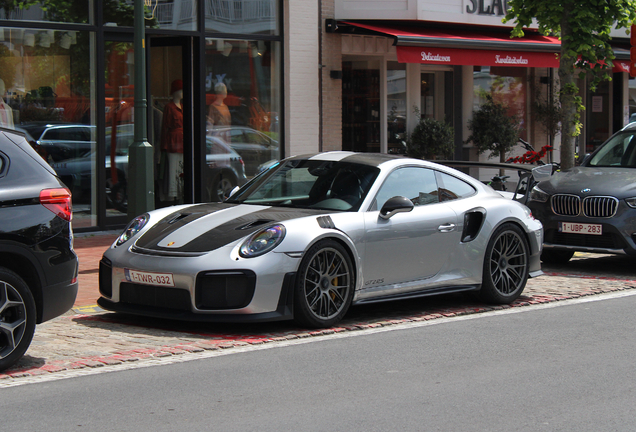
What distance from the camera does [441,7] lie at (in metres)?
17.6

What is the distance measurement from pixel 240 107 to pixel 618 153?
674 cm

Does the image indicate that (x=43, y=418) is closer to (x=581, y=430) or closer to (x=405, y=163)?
(x=581, y=430)

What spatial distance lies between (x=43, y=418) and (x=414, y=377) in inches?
90.4

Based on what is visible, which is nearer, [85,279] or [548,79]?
[85,279]

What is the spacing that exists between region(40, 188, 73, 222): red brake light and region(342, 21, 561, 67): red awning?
10.6m

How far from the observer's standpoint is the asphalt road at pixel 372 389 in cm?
467

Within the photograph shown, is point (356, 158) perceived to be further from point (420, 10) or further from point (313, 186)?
point (420, 10)

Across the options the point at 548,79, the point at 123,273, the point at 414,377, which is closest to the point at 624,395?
the point at 414,377

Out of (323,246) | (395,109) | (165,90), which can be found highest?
(165,90)

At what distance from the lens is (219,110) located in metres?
15.4

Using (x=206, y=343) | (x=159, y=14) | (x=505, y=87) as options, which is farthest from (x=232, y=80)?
(x=206, y=343)

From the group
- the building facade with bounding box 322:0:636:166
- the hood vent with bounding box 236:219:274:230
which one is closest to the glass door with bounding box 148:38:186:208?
the building facade with bounding box 322:0:636:166

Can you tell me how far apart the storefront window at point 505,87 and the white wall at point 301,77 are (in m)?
5.12

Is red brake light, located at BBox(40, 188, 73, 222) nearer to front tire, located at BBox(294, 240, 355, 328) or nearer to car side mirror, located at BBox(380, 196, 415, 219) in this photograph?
front tire, located at BBox(294, 240, 355, 328)
